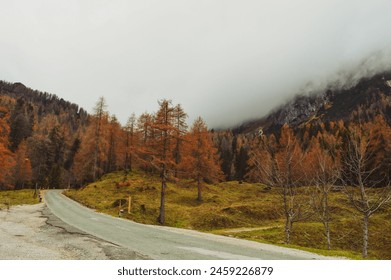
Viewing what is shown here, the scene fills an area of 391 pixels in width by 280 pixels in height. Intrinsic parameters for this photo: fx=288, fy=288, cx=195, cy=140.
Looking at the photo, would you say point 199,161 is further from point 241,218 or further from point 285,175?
point 285,175

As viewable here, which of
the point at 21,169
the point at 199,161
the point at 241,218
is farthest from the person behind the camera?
the point at 21,169

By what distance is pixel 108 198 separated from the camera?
41.4m

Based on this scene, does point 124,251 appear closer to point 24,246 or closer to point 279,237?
point 24,246

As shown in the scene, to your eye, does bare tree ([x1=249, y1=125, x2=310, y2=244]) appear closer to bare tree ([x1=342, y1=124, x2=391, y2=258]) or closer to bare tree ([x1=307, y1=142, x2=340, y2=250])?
bare tree ([x1=307, y1=142, x2=340, y2=250])

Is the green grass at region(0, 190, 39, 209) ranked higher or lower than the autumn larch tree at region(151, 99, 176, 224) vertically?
lower

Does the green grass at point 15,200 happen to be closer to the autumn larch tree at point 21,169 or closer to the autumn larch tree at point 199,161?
the autumn larch tree at point 199,161

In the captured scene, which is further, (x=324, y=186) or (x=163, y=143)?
(x=163, y=143)

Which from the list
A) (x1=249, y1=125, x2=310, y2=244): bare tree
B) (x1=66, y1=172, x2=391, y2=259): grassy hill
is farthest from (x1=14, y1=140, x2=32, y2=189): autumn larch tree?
(x1=249, y1=125, x2=310, y2=244): bare tree

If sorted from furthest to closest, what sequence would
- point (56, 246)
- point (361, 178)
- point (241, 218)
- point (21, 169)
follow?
point (21, 169), point (241, 218), point (361, 178), point (56, 246)

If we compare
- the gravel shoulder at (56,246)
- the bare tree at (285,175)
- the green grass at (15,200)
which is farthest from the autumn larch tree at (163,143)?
the green grass at (15,200)

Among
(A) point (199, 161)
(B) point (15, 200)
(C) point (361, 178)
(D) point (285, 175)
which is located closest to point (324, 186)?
(C) point (361, 178)

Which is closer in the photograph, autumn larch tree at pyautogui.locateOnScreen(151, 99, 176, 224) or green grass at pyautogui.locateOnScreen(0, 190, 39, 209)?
autumn larch tree at pyautogui.locateOnScreen(151, 99, 176, 224)

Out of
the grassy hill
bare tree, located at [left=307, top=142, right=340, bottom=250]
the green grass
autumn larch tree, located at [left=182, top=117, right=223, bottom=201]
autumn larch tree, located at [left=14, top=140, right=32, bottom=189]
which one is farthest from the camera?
autumn larch tree, located at [left=14, top=140, right=32, bottom=189]
